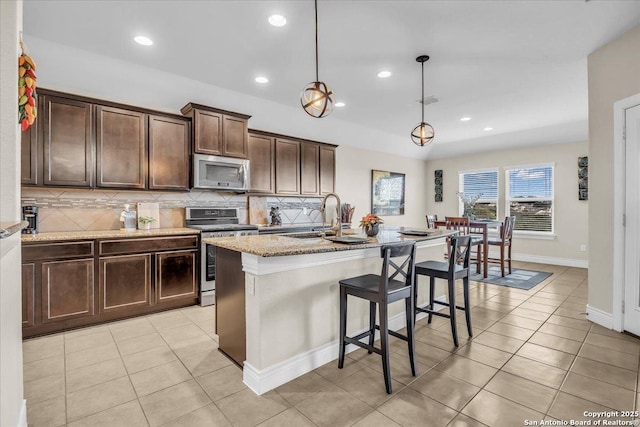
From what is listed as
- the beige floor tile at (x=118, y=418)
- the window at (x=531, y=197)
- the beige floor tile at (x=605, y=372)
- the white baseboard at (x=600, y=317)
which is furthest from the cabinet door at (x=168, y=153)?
the window at (x=531, y=197)

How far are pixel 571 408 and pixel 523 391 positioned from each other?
24 centimetres

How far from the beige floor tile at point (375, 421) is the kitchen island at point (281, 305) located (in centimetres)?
61

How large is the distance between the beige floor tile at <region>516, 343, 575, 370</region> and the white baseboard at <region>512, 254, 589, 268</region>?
4.71 m

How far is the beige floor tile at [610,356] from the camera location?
7.73 ft

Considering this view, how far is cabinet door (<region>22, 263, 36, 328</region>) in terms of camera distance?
2.83m

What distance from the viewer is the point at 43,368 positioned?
236 centimetres

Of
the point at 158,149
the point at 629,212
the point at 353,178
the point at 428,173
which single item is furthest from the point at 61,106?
the point at 428,173

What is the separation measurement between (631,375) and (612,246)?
1365 millimetres

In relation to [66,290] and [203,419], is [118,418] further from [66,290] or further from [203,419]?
[66,290]

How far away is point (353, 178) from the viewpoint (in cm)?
661

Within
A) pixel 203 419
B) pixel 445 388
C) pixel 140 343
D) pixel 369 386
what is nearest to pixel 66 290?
pixel 140 343

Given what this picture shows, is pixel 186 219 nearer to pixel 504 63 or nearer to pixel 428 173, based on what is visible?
pixel 504 63

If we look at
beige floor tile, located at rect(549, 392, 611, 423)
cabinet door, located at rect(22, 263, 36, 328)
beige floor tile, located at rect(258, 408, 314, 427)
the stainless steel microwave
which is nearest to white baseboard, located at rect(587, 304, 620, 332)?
beige floor tile, located at rect(549, 392, 611, 423)

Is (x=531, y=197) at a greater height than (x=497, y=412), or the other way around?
(x=531, y=197)
